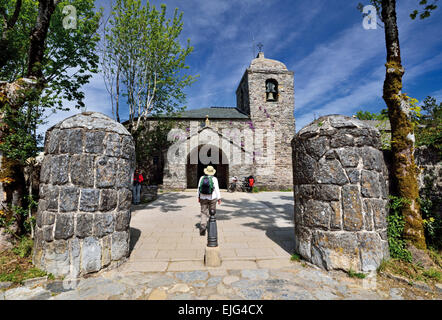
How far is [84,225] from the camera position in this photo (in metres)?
3.17

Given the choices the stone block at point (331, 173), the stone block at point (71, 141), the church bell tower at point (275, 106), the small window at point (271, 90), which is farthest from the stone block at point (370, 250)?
the small window at point (271, 90)

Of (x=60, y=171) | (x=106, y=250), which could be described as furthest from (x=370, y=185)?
(x=60, y=171)

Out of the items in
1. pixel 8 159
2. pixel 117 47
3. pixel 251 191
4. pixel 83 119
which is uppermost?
pixel 117 47

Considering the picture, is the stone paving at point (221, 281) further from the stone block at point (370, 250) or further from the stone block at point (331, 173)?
the stone block at point (331, 173)

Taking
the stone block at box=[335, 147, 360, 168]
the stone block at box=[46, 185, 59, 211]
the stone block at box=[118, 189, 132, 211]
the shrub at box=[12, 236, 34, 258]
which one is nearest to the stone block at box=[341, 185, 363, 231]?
the stone block at box=[335, 147, 360, 168]

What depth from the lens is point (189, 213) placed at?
316 inches

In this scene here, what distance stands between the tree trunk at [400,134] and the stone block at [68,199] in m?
5.29

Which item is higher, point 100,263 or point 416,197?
point 416,197

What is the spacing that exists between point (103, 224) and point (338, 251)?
3.70m

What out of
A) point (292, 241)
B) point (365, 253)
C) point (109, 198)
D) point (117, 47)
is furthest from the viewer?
point (117, 47)

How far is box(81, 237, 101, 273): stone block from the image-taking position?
3122 mm

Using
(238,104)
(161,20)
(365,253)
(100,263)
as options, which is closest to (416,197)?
(365,253)
